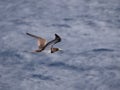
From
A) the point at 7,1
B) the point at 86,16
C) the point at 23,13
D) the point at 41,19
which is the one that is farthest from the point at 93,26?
the point at 7,1

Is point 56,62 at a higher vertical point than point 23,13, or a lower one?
lower

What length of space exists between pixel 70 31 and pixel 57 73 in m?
2.94

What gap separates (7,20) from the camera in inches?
728

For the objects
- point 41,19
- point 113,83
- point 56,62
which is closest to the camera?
point 113,83

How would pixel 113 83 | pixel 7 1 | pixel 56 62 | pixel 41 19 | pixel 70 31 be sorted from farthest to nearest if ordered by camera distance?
pixel 7 1, pixel 41 19, pixel 70 31, pixel 56 62, pixel 113 83

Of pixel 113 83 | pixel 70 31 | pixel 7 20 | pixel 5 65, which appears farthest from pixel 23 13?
pixel 113 83

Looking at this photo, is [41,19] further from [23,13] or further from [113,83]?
[113,83]

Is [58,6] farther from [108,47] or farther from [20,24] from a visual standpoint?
[108,47]

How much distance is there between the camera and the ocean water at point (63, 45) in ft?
47.8

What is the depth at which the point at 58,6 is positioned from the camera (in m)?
19.5

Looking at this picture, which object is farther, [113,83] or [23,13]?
[23,13]

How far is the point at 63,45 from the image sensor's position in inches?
642

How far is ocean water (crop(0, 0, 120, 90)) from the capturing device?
47.8ft

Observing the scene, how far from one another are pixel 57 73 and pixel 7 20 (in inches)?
194
